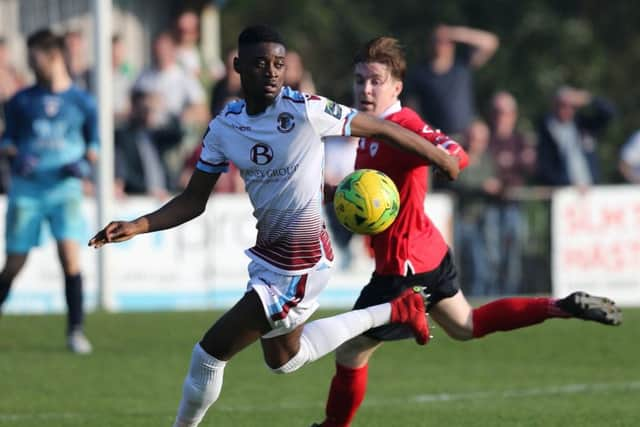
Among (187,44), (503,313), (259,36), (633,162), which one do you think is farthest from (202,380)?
(633,162)

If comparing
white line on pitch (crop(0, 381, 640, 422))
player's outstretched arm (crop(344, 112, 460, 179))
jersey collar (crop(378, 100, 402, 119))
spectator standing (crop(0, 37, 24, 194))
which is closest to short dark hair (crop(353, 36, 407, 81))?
jersey collar (crop(378, 100, 402, 119))

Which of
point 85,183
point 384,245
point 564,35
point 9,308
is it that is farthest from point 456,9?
point 384,245

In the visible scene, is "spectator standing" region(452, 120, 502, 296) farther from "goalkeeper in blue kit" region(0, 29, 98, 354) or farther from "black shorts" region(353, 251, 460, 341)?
"black shorts" region(353, 251, 460, 341)

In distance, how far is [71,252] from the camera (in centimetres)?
1170

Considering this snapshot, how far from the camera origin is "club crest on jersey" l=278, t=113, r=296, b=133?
22.2 feet

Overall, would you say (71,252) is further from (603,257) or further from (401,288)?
(603,257)

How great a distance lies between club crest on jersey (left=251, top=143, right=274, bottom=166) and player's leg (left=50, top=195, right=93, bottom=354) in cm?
516

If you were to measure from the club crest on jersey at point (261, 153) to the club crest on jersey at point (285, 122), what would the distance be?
109 mm

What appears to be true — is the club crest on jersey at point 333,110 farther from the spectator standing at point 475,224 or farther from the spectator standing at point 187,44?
the spectator standing at point 187,44

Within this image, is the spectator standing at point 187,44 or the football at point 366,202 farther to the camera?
the spectator standing at point 187,44

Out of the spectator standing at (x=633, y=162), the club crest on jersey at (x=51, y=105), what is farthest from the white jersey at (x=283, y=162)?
the spectator standing at (x=633, y=162)

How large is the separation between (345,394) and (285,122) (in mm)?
1777

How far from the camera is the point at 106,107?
47.6 ft

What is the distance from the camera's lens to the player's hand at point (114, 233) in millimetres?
6652
